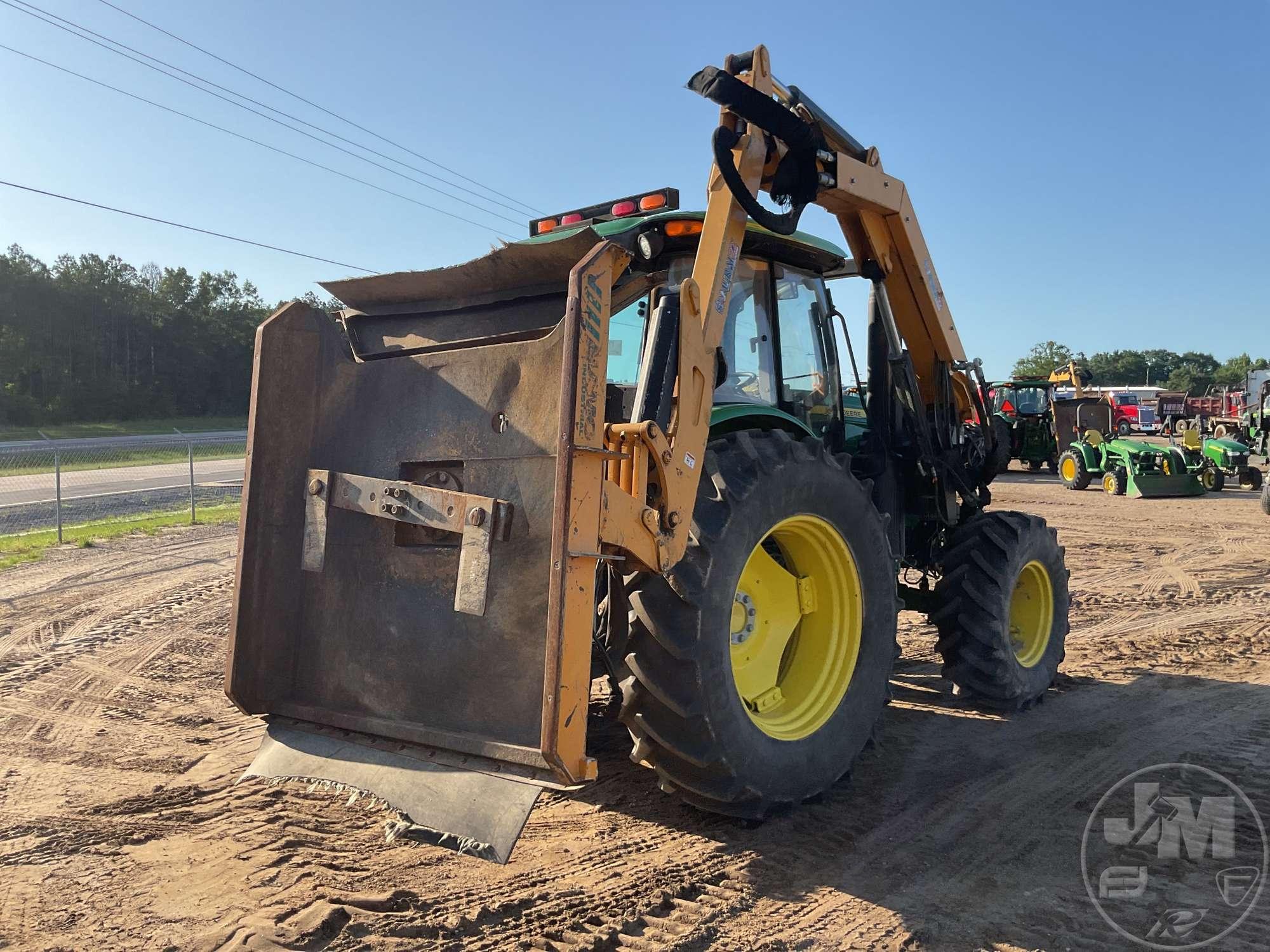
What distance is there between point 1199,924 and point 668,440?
7.61ft

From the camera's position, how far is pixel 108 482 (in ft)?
57.2

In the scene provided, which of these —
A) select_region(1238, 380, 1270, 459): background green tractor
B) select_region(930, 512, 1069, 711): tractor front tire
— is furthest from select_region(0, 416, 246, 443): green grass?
select_region(1238, 380, 1270, 459): background green tractor

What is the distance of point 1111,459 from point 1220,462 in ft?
8.12

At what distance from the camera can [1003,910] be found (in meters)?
2.84

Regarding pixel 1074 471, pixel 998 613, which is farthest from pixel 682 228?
pixel 1074 471

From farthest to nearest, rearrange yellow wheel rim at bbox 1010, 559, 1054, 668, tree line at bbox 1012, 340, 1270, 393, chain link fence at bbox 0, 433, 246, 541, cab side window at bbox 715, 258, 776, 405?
tree line at bbox 1012, 340, 1270, 393
chain link fence at bbox 0, 433, 246, 541
yellow wheel rim at bbox 1010, 559, 1054, 668
cab side window at bbox 715, 258, 776, 405

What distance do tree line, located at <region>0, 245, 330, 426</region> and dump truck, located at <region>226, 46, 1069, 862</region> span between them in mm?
40062

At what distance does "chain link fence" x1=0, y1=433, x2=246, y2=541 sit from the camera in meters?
12.7

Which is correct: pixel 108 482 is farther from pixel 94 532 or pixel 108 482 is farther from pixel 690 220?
pixel 690 220

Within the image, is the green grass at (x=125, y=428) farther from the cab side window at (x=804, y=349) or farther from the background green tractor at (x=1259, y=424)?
the background green tractor at (x=1259, y=424)

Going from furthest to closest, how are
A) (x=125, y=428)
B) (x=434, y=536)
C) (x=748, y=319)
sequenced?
(x=125, y=428)
(x=748, y=319)
(x=434, y=536)

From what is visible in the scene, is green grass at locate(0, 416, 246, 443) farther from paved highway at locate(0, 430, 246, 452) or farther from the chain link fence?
the chain link fence

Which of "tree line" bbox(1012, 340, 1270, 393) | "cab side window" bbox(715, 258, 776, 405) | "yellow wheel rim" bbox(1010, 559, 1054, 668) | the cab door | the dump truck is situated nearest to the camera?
the dump truck

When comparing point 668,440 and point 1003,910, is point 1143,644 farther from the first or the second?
point 668,440
